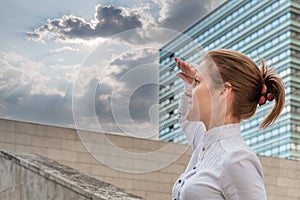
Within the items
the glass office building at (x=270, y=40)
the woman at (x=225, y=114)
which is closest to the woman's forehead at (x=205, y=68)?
the woman at (x=225, y=114)

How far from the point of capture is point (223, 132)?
1.83 metres

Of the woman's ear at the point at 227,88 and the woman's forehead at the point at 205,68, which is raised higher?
the woman's forehead at the point at 205,68

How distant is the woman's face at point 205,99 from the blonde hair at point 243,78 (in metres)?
0.04

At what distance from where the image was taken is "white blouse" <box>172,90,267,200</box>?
5.26ft

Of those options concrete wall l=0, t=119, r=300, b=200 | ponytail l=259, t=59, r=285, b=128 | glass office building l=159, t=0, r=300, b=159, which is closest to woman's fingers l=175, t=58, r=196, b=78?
ponytail l=259, t=59, r=285, b=128

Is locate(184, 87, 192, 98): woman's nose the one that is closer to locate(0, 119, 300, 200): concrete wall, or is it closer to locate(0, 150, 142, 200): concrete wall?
locate(0, 150, 142, 200): concrete wall

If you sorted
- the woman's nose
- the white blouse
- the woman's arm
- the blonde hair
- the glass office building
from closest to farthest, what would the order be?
1. the white blouse
2. the blonde hair
3. the woman's nose
4. the woman's arm
5. the glass office building

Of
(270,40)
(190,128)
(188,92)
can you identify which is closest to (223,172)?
(188,92)

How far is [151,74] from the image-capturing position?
212 cm

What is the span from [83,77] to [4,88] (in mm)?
2143

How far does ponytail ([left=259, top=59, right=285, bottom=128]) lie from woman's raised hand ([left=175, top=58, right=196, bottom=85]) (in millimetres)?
224

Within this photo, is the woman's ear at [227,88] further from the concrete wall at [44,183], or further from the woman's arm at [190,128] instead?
the concrete wall at [44,183]

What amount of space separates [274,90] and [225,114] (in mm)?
170

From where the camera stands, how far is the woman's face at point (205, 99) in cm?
179
